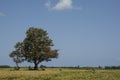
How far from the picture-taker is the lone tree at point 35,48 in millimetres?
94188

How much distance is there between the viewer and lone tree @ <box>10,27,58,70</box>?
9419cm

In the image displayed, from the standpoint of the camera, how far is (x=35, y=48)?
94312 millimetres

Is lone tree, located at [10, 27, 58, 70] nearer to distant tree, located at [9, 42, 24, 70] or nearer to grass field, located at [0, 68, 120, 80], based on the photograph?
distant tree, located at [9, 42, 24, 70]

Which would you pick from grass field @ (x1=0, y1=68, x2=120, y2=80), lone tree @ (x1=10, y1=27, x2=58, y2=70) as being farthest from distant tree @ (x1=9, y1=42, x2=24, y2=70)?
grass field @ (x1=0, y1=68, x2=120, y2=80)

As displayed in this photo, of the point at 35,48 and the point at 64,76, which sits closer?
the point at 64,76

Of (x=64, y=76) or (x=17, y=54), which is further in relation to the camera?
→ (x=17, y=54)

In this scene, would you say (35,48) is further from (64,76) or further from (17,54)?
(64,76)

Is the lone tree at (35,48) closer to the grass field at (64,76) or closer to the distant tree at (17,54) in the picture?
the distant tree at (17,54)

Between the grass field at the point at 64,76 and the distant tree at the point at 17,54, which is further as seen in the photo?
the distant tree at the point at 17,54

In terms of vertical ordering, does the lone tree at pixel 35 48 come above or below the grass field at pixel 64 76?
above

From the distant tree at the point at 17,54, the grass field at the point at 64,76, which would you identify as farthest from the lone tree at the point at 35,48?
the grass field at the point at 64,76

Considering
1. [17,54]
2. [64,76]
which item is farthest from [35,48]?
[64,76]

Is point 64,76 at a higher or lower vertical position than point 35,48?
lower

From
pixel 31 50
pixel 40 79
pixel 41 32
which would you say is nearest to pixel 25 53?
pixel 31 50
